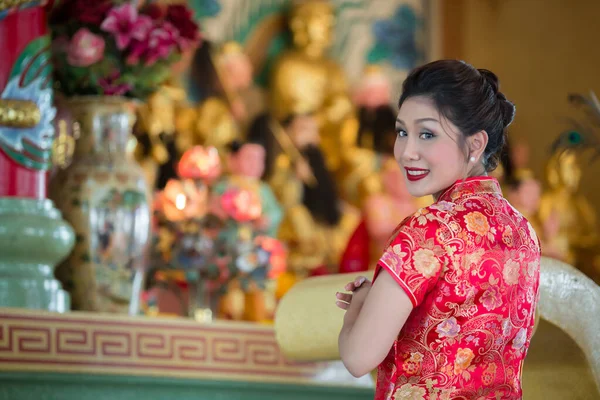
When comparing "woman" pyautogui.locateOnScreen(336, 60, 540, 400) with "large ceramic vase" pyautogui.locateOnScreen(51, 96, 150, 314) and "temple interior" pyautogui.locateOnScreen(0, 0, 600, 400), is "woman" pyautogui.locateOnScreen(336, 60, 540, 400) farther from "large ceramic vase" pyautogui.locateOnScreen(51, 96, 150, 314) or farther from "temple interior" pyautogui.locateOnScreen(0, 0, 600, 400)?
"large ceramic vase" pyautogui.locateOnScreen(51, 96, 150, 314)

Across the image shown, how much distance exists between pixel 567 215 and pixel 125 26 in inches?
96.7

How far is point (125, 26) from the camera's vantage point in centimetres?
230

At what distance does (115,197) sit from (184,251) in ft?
1.02

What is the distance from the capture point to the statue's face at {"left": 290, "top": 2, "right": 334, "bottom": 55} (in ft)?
14.0

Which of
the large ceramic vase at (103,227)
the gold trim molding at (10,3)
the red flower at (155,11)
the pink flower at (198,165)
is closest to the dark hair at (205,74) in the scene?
the pink flower at (198,165)

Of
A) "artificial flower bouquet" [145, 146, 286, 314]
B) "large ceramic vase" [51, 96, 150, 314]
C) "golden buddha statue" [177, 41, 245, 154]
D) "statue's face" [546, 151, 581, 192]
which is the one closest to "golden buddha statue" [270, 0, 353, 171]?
"golden buddha statue" [177, 41, 245, 154]

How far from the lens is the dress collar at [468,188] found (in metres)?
1.26

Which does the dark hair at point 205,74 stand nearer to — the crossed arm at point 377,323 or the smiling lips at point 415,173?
the smiling lips at point 415,173

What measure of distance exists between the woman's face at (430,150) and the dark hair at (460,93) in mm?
10

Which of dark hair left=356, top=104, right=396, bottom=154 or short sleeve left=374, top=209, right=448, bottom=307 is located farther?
dark hair left=356, top=104, right=396, bottom=154

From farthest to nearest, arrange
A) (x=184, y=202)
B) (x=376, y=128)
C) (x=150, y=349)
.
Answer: (x=376, y=128) → (x=184, y=202) → (x=150, y=349)

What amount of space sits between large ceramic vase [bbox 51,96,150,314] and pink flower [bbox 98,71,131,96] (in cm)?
2

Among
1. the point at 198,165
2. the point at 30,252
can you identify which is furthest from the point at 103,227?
the point at 198,165

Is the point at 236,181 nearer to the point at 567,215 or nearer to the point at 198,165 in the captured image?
the point at 198,165
